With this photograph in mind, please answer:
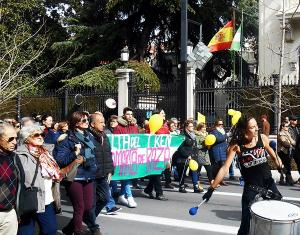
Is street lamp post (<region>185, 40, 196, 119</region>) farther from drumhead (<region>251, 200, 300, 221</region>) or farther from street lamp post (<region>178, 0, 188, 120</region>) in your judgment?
drumhead (<region>251, 200, 300, 221</region>)

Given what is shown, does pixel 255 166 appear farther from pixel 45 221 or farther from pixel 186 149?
pixel 186 149

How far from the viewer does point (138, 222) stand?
8.30m

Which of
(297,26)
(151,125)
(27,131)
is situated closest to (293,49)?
(297,26)

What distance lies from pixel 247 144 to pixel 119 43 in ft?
75.2

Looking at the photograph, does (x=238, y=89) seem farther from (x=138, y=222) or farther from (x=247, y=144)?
(x=247, y=144)

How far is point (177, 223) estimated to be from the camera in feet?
26.9

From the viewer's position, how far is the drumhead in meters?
4.74

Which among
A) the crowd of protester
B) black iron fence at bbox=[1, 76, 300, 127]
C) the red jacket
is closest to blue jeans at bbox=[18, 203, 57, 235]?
the crowd of protester

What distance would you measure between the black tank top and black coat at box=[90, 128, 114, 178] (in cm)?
229

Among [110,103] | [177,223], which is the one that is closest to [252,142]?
[177,223]

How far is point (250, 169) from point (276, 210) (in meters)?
1.04

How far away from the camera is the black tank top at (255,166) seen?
582 centimetres

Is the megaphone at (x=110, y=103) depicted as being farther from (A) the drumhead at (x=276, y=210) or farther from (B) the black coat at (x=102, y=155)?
(A) the drumhead at (x=276, y=210)

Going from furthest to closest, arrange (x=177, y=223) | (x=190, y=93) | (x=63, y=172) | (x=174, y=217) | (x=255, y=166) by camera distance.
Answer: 1. (x=190, y=93)
2. (x=174, y=217)
3. (x=177, y=223)
4. (x=63, y=172)
5. (x=255, y=166)
